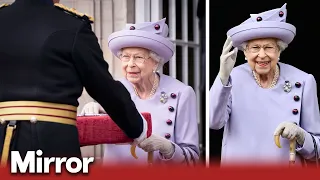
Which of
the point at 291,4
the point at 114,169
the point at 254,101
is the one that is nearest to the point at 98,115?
the point at 114,169

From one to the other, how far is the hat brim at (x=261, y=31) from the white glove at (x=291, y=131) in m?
0.40

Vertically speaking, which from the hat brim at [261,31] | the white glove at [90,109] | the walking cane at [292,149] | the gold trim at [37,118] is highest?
the hat brim at [261,31]

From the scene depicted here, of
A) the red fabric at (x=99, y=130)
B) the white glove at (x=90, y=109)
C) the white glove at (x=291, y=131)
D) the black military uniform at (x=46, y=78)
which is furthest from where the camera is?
the white glove at (x=291, y=131)

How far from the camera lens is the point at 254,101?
336cm

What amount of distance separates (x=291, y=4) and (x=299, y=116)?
0.54m

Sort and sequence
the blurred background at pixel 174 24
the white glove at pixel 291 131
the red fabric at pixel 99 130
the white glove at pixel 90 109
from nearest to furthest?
1. the red fabric at pixel 99 130
2. the white glove at pixel 90 109
3. the white glove at pixel 291 131
4. the blurred background at pixel 174 24

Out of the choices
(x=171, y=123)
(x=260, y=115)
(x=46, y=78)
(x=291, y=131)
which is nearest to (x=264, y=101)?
(x=260, y=115)

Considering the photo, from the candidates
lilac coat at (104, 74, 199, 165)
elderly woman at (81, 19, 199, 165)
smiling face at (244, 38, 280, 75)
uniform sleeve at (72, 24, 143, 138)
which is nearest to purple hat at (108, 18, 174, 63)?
elderly woman at (81, 19, 199, 165)

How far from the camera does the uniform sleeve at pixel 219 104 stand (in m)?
3.27

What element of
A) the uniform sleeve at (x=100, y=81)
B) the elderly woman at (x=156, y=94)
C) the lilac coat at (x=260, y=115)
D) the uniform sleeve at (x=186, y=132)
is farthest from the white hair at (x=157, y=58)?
the uniform sleeve at (x=100, y=81)

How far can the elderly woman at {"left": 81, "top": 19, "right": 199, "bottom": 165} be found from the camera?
131 inches

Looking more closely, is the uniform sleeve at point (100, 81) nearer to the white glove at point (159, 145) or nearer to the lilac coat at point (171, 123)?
the white glove at point (159, 145)

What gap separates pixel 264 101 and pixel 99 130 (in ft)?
2.68

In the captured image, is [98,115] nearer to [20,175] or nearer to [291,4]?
[20,175]
